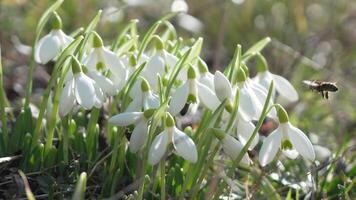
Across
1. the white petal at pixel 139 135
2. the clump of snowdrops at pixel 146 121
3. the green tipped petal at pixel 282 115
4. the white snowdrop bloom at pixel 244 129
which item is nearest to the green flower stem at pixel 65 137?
the clump of snowdrops at pixel 146 121

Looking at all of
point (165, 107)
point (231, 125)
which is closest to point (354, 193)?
point (231, 125)

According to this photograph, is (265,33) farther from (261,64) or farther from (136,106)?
(136,106)

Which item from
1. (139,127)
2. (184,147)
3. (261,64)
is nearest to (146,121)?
(139,127)

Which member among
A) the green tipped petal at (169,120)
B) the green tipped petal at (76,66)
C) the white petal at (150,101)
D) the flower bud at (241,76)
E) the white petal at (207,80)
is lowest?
the green tipped petal at (169,120)

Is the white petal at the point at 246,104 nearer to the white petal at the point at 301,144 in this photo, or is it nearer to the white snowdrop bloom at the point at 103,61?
the white petal at the point at 301,144

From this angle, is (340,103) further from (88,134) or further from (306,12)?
(88,134)

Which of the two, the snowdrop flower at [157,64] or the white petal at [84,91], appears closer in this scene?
the white petal at [84,91]

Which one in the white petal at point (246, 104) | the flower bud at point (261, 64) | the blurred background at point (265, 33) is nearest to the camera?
the white petal at point (246, 104)
